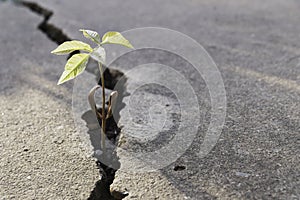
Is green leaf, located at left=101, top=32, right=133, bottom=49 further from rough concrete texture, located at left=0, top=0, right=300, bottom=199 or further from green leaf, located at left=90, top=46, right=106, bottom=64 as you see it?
rough concrete texture, located at left=0, top=0, right=300, bottom=199

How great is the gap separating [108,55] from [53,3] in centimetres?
113

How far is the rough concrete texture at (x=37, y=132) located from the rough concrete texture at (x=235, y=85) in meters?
0.02

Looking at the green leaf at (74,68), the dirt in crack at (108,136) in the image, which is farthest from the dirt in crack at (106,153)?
the green leaf at (74,68)

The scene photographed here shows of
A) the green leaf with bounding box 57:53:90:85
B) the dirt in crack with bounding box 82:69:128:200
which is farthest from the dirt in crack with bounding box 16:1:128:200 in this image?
the green leaf with bounding box 57:53:90:85

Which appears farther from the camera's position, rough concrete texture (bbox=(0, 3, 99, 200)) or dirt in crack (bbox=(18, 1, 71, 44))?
dirt in crack (bbox=(18, 1, 71, 44))

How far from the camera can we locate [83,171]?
4.77 feet

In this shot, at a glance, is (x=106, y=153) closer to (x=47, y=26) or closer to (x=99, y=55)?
(x=99, y=55)

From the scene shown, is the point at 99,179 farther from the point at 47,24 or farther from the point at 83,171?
the point at 47,24

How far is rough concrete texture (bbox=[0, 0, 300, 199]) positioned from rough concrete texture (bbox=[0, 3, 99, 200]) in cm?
2

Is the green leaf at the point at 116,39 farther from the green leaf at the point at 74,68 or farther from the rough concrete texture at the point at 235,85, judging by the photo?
the rough concrete texture at the point at 235,85

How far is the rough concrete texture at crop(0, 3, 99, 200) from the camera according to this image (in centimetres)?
139

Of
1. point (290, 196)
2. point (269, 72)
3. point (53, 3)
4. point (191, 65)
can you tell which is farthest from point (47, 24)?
point (290, 196)

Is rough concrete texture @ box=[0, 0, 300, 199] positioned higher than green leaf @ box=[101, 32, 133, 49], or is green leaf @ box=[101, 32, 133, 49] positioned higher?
green leaf @ box=[101, 32, 133, 49]

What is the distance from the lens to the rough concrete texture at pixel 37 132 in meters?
1.39
